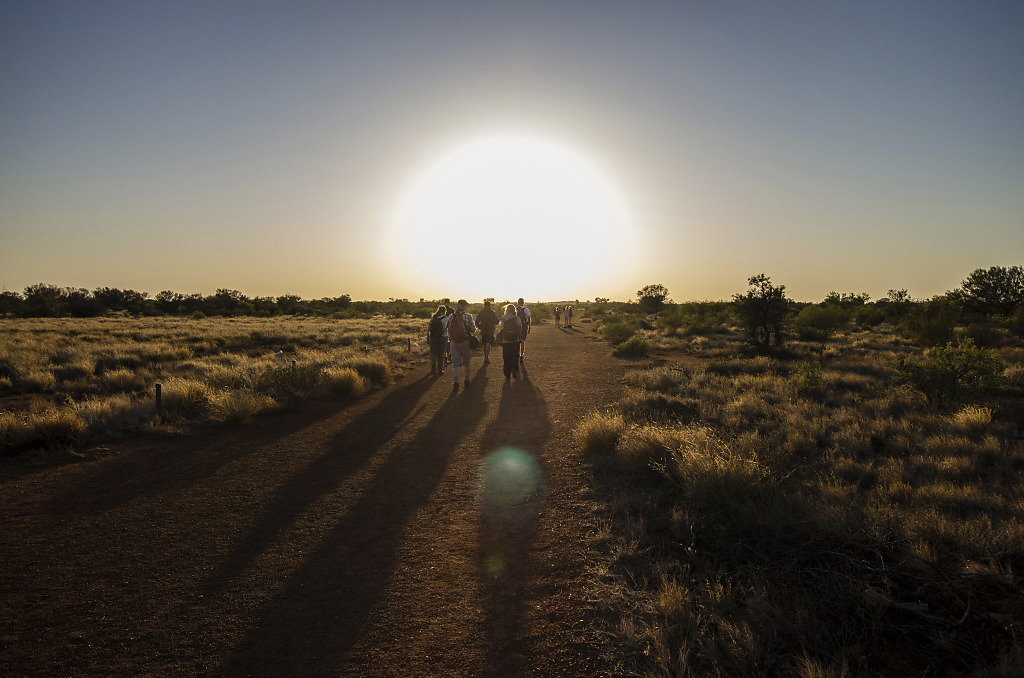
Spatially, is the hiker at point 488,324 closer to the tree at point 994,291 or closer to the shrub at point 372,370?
the shrub at point 372,370

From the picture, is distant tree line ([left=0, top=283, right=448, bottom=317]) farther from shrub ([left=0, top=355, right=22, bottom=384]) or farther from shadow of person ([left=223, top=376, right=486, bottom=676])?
shadow of person ([left=223, top=376, right=486, bottom=676])

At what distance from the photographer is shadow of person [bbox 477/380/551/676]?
3369mm

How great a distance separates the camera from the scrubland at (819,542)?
3004mm

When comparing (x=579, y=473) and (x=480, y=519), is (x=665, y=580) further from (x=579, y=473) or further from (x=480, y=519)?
(x=579, y=473)

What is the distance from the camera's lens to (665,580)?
3754 millimetres

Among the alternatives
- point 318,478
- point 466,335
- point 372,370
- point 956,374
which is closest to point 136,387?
point 372,370

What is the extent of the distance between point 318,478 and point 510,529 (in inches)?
128

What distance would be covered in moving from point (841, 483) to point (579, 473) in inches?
130

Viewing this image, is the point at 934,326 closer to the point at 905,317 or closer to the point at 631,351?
the point at 905,317

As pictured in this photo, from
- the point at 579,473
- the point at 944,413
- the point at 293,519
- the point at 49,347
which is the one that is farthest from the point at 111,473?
the point at 49,347

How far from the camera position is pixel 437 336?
48.2 ft

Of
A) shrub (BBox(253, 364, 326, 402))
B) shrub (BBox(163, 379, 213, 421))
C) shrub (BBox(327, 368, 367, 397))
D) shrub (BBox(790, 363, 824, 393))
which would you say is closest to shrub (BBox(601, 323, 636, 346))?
shrub (BBox(790, 363, 824, 393))

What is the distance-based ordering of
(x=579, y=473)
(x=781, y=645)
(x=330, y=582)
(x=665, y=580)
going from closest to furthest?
(x=781, y=645) → (x=665, y=580) → (x=330, y=582) → (x=579, y=473)

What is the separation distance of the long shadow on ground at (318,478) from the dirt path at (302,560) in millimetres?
34
